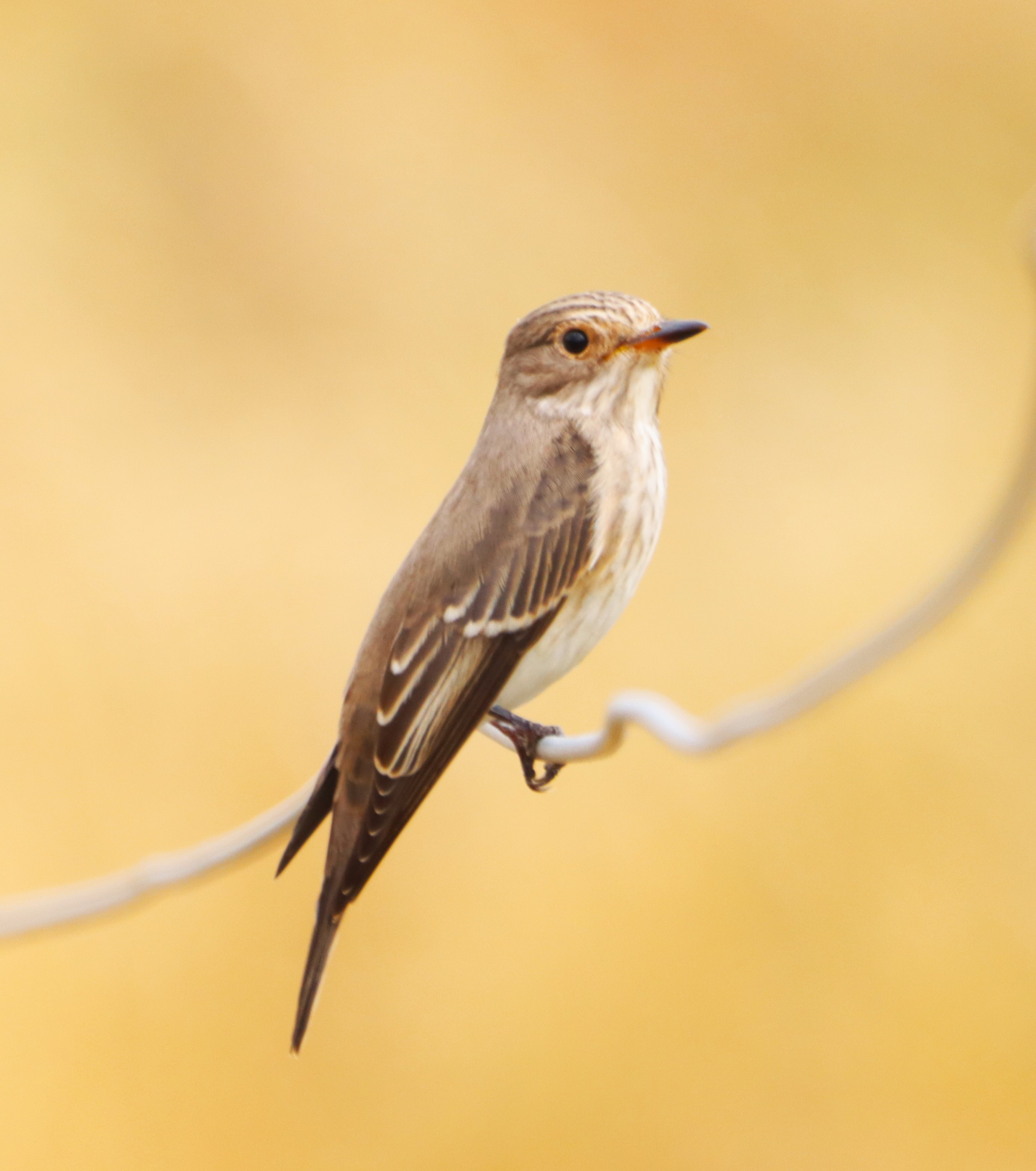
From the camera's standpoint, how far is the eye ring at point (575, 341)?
2.37 m

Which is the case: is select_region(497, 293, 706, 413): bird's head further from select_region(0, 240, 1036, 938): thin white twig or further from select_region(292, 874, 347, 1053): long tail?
select_region(292, 874, 347, 1053): long tail

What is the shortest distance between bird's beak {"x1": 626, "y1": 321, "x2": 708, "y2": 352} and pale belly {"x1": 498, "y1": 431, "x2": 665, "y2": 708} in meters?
0.19

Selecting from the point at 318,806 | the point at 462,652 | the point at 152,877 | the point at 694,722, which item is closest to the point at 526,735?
the point at 462,652

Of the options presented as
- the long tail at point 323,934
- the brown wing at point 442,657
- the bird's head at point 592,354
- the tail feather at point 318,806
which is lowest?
the long tail at point 323,934

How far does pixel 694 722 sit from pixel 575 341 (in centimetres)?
107

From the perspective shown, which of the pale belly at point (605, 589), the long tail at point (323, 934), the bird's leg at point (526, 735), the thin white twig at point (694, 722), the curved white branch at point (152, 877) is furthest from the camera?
the pale belly at point (605, 589)

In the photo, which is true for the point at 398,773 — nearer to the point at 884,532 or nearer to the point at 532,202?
the point at 884,532

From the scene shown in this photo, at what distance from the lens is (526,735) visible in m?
2.21

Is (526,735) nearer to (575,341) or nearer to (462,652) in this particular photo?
(462,652)

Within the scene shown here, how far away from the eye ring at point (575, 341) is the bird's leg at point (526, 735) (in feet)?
1.96

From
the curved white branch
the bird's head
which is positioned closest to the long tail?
the curved white branch

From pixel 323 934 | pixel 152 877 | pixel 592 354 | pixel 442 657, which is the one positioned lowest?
pixel 323 934

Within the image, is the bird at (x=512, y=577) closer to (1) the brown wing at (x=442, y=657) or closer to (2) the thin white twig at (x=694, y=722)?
(1) the brown wing at (x=442, y=657)

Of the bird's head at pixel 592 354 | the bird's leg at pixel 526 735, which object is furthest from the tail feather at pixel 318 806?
the bird's head at pixel 592 354
